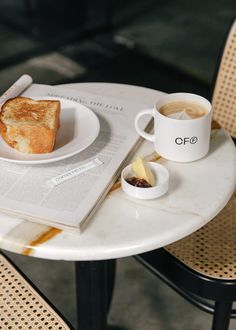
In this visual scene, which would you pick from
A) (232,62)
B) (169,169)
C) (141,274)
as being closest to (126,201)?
(169,169)

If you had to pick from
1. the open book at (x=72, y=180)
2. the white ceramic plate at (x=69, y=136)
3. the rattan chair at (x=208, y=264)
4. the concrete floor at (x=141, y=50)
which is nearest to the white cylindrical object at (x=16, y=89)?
the white ceramic plate at (x=69, y=136)

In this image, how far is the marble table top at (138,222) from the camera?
87 cm

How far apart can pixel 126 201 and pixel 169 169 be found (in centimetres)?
12

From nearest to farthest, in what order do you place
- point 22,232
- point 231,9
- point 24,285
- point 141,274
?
point 22,232, point 24,285, point 141,274, point 231,9

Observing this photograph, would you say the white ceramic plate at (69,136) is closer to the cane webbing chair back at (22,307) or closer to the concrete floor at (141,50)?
the cane webbing chair back at (22,307)

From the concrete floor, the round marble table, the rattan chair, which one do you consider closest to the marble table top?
the round marble table

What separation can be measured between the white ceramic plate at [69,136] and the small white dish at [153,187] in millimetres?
101

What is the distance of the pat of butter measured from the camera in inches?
38.2

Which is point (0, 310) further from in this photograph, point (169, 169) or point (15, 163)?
point (169, 169)

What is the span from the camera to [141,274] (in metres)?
1.75

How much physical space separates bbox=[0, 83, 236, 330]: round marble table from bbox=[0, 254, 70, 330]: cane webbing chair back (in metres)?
0.08

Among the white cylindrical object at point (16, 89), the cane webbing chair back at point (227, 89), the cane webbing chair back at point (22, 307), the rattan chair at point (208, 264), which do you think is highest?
the white cylindrical object at point (16, 89)

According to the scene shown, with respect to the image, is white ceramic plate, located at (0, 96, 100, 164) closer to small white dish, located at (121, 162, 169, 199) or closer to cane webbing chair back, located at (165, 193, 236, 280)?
small white dish, located at (121, 162, 169, 199)

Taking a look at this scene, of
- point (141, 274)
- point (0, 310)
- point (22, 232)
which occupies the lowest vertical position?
point (141, 274)
